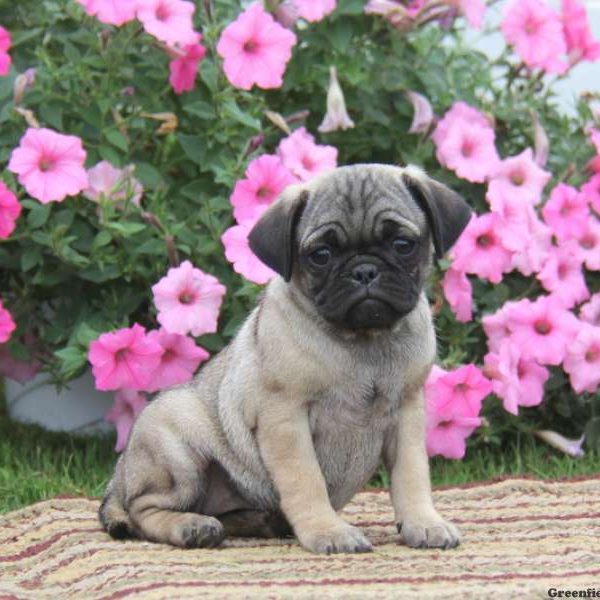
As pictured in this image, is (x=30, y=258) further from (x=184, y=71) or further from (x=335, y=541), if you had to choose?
(x=335, y=541)

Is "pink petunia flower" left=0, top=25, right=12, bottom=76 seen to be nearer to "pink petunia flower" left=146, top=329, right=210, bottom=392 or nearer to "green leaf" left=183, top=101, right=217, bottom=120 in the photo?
"green leaf" left=183, top=101, right=217, bottom=120

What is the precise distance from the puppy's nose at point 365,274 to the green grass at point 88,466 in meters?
1.95

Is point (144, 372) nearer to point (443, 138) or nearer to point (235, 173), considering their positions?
point (235, 173)

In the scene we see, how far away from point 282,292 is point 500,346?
1.79 meters

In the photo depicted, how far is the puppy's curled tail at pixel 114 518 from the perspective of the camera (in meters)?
4.88

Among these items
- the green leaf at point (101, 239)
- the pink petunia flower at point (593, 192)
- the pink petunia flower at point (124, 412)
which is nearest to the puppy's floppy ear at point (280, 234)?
the green leaf at point (101, 239)

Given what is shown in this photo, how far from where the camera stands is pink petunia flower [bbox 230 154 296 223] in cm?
606

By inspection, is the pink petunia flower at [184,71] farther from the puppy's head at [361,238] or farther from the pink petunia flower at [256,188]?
the puppy's head at [361,238]

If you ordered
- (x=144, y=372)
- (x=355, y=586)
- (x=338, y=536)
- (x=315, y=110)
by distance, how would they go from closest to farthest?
(x=355, y=586) < (x=338, y=536) < (x=144, y=372) < (x=315, y=110)

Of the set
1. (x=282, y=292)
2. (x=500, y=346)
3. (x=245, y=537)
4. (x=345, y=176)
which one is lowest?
(x=245, y=537)

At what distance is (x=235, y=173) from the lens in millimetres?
6285

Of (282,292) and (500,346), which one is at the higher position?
(282,292)

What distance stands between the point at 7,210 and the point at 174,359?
93 centimetres

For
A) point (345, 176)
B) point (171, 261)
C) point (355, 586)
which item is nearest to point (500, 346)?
point (171, 261)
